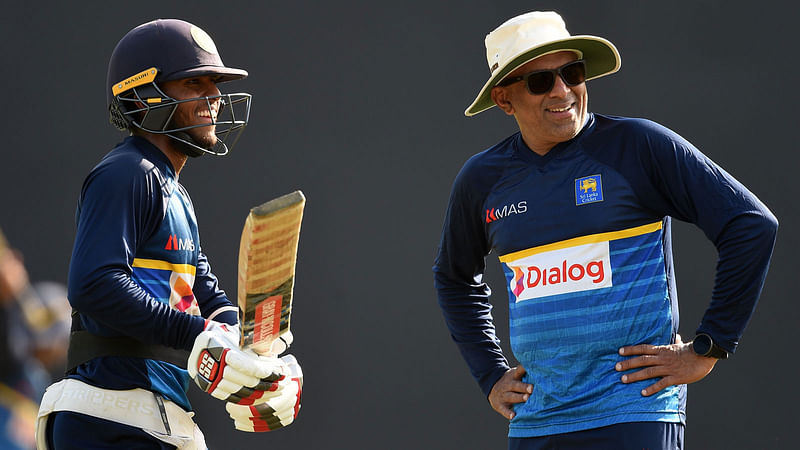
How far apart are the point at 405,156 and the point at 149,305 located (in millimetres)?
2282

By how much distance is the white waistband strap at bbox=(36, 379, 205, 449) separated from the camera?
2.13 m

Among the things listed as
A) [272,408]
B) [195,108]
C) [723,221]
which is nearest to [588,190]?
[723,221]

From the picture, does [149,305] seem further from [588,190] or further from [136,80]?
[588,190]

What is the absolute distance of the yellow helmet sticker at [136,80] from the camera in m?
2.40

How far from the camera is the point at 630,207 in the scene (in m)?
2.22

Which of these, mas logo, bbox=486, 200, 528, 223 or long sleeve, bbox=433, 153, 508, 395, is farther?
long sleeve, bbox=433, 153, 508, 395

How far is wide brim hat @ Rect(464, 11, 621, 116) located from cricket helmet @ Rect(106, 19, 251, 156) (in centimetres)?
70

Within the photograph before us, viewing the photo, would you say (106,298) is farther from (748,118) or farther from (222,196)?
(748,118)

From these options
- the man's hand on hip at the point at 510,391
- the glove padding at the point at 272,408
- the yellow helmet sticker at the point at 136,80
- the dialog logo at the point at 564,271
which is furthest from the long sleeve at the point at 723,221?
the yellow helmet sticker at the point at 136,80

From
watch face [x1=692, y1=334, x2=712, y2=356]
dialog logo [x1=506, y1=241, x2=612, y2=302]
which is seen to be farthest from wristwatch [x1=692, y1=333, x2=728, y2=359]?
dialog logo [x1=506, y1=241, x2=612, y2=302]

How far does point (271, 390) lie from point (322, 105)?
2.22 m

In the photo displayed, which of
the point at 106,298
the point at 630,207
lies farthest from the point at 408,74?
the point at 106,298

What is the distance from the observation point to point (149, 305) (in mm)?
2082

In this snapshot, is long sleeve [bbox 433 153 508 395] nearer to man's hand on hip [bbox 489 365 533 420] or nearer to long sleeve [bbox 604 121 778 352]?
man's hand on hip [bbox 489 365 533 420]
